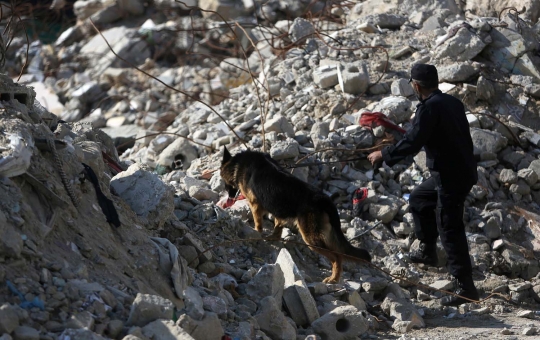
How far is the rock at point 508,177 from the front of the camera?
768 cm

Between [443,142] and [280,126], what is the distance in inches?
101

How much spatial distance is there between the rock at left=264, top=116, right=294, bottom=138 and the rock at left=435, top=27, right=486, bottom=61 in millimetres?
2152

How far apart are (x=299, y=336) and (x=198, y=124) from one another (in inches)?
204

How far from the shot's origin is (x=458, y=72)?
8.52 metres

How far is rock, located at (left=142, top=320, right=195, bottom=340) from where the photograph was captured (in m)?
3.84

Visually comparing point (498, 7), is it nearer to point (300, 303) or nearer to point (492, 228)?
point (492, 228)

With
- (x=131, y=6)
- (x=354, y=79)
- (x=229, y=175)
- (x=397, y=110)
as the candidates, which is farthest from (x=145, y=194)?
(x=131, y=6)

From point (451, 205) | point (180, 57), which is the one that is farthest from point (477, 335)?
point (180, 57)

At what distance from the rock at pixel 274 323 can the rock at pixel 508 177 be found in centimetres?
365

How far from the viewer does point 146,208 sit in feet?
18.6

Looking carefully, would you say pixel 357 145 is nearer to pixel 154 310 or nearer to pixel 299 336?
pixel 299 336

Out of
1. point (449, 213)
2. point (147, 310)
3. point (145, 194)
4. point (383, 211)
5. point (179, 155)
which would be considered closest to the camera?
point (147, 310)

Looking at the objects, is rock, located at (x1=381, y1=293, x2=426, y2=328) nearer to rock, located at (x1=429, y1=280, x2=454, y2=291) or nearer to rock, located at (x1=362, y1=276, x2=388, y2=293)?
rock, located at (x1=362, y1=276, x2=388, y2=293)

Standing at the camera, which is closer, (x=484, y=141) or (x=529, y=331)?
(x=529, y=331)
